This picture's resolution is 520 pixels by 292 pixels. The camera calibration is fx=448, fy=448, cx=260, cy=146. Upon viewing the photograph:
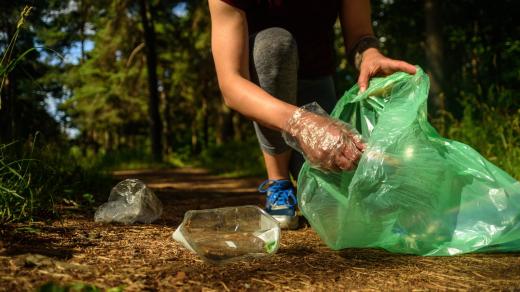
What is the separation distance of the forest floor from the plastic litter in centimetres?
5

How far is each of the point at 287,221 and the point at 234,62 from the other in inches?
29.7

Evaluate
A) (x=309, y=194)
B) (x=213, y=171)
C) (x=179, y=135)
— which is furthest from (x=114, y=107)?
(x=309, y=194)

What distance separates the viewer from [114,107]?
16.5m

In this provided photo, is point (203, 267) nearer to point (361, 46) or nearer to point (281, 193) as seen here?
point (281, 193)

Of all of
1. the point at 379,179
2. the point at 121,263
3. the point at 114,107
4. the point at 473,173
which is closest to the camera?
the point at 121,263

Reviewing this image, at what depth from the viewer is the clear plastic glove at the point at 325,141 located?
1.45 m

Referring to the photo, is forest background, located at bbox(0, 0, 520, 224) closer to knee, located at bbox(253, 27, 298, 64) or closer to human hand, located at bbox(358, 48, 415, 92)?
knee, located at bbox(253, 27, 298, 64)

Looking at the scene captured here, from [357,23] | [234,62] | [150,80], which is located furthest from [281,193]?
[150,80]

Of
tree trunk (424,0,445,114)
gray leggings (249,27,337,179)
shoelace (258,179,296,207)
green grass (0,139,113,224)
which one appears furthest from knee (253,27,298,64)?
tree trunk (424,0,445,114)

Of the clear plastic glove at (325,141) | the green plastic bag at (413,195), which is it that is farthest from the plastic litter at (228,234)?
the clear plastic glove at (325,141)

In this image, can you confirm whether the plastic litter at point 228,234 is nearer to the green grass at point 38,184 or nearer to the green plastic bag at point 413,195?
the green plastic bag at point 413,195

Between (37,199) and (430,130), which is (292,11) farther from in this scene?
(37,199)

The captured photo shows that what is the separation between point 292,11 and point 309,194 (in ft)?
3.42

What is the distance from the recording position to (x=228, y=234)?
5.43ft
